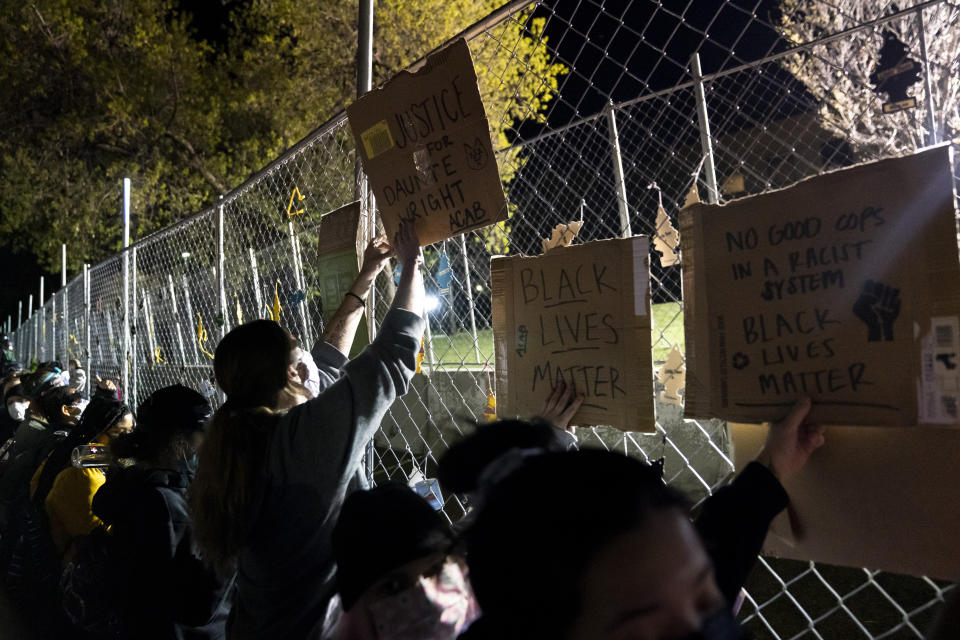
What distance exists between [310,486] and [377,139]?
105 cm

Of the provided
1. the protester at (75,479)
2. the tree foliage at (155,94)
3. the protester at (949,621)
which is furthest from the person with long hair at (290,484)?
the tree foliage at (155,94)

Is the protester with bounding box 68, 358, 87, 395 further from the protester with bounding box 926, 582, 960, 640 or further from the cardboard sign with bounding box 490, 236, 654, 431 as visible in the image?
the protester with bounding box 926, 582, 960, 640

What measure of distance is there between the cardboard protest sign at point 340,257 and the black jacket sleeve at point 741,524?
1.65 meters

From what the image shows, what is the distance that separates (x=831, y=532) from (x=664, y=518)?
0.45 metres

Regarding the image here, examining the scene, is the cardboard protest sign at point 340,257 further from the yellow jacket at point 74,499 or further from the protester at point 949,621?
the protester at point 949,621

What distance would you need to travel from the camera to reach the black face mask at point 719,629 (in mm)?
908

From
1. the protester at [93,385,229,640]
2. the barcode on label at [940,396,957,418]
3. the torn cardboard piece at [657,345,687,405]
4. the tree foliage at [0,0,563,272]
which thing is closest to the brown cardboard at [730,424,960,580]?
the barcode on label at [940,396,957,418]

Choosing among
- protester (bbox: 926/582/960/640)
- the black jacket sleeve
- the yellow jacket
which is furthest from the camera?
the yellow jacket

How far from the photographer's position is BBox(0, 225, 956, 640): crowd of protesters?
0.93 meters

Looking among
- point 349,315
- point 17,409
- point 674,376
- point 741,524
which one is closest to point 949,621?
point 741,524

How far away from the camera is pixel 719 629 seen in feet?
3.10

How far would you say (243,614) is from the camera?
5.88 ft

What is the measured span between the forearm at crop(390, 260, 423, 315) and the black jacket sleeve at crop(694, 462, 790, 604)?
93cm

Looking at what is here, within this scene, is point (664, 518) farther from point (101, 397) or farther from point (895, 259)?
point (101, 397)
